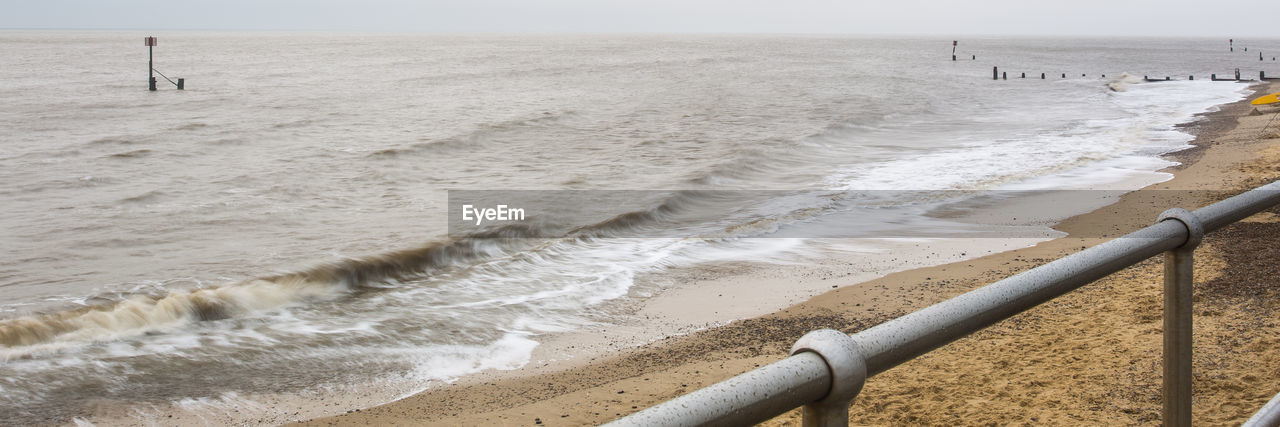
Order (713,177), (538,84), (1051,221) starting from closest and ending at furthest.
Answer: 1. (1051,221)
2. (713,177)
3. (538,84)

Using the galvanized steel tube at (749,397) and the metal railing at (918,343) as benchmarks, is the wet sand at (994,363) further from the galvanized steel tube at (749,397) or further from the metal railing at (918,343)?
the galvanized steel tube at (749,397)

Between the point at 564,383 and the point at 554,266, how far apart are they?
14.0 ft

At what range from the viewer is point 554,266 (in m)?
11.1

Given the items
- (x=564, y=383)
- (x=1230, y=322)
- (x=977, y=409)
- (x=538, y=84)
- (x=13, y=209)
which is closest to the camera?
(x=977, y=409)

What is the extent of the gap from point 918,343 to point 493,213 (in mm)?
13417

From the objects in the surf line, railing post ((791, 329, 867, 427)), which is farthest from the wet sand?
the surf line

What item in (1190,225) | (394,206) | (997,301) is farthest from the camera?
(394,206)

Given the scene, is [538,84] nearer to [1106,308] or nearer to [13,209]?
[13,209]

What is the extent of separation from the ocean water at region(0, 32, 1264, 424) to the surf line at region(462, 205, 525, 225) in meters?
0.40

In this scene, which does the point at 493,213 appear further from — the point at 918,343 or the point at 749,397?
the point at 749,397

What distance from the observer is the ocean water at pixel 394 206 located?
828cm

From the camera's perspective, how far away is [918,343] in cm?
117


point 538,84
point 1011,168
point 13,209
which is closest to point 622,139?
point 1011,168

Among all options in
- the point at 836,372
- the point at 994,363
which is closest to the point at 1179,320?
the point at 836,372
